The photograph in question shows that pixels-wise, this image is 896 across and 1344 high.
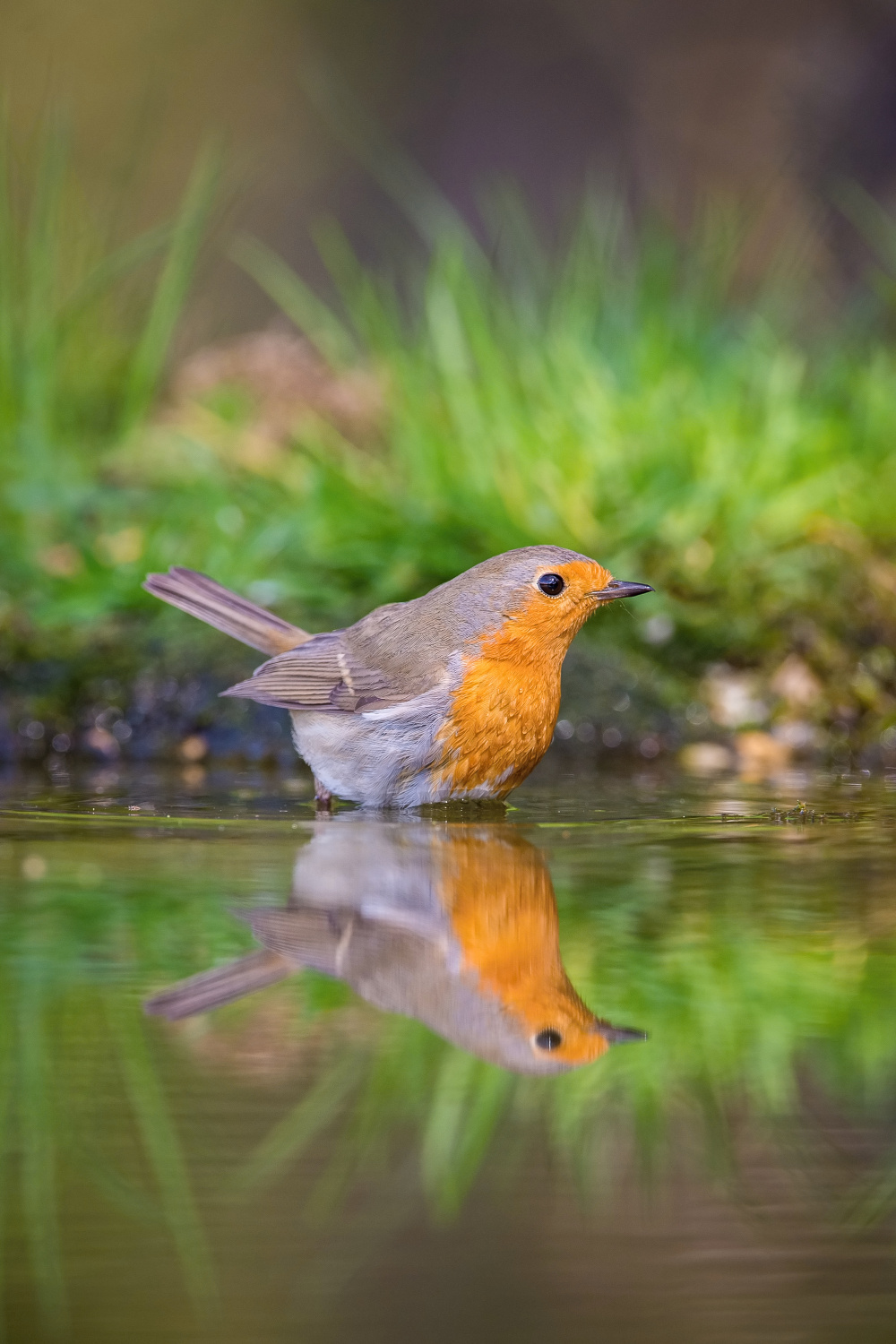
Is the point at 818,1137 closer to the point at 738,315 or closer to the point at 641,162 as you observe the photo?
the point at 738,315

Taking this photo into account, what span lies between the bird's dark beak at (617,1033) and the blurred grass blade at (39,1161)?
681 millimetres

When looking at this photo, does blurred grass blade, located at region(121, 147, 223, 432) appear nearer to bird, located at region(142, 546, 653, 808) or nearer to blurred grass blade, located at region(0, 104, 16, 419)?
blurred grass blade, located at region(0, 104, 16, 419)

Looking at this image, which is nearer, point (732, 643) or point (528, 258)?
point (732, 643)

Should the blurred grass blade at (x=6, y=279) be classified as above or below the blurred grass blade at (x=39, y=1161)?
above

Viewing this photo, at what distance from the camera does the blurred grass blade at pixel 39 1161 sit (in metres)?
1.35

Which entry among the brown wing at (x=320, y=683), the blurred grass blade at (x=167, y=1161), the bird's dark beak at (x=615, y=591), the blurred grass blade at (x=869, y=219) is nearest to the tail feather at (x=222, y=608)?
the brown wing at (x=320, y=683)

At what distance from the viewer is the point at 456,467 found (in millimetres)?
6336

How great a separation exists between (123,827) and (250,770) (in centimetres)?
162

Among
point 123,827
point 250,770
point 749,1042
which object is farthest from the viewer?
point 250,770

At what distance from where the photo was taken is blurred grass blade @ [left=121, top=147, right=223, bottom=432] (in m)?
6.84

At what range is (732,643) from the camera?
5887 millimetres

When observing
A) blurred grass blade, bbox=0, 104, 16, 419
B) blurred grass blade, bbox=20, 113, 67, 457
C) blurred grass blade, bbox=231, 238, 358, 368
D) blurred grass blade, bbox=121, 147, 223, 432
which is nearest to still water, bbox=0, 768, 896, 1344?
blurred grass blade, bbox=20, 113, 67, 457

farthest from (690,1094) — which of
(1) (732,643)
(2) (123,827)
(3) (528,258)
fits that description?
(3) (528,258)

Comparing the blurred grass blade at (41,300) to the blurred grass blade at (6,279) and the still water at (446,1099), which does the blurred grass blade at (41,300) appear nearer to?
the blurred grass blade at (6,279)
